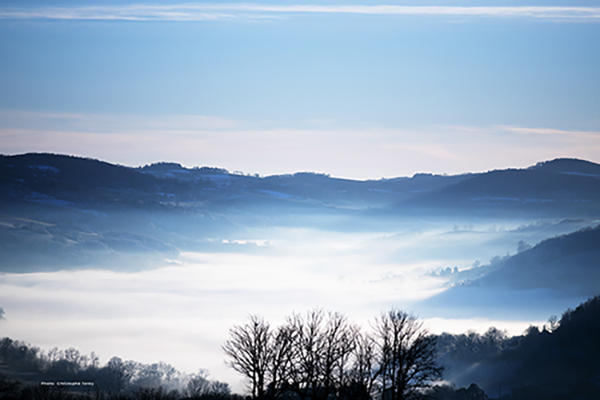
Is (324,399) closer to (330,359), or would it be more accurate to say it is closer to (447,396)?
(330,359)

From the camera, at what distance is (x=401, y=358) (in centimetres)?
4675

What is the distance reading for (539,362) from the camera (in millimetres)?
157375

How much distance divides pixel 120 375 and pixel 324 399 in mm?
128028

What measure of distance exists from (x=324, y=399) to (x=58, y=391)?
55.9m

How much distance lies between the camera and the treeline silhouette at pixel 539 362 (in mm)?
139000

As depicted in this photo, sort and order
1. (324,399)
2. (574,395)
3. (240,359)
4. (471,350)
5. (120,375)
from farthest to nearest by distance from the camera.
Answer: (471,350)
(120,375)
(574,395)
(240,359)
(324,399)

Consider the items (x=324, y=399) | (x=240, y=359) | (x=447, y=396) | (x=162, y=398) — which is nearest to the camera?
(x=324, y=399)

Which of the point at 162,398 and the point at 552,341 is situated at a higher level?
the point at 552,341

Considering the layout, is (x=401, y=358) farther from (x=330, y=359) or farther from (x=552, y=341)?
(x=552, y=341)

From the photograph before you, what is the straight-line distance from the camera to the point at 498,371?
540 ft

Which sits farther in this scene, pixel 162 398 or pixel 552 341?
pixel 552 341

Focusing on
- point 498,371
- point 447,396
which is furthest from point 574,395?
point 447,396

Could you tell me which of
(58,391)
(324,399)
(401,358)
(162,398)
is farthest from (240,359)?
(58,391)

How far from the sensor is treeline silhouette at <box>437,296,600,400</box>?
13900 centimetres
